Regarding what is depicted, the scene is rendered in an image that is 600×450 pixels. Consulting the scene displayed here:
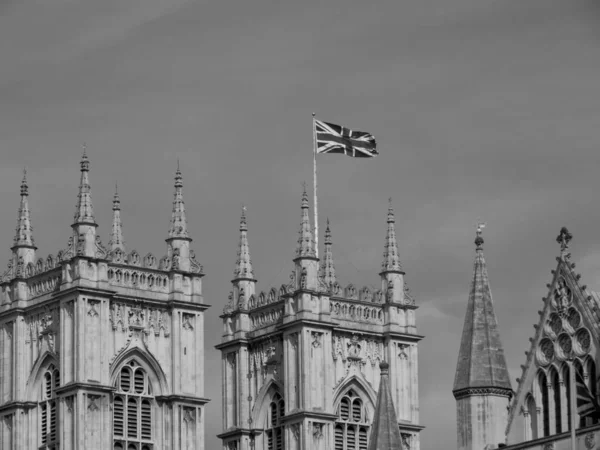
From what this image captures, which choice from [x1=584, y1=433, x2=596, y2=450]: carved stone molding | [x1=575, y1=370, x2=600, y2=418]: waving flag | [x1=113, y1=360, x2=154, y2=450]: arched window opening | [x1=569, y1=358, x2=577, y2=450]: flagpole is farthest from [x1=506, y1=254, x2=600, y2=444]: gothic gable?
[x1=113, y1=360, x2=154, y2=450]: arched window opening

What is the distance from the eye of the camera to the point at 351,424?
111 metres

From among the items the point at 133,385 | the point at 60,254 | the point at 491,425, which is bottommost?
the point at 491,425

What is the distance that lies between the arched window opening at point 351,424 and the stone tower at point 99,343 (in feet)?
25.5

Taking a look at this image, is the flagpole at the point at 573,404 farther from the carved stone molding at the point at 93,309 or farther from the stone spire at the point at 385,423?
the carved stone molding at the point at 93,309

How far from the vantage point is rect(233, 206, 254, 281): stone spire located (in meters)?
113

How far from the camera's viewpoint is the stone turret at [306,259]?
10994cm

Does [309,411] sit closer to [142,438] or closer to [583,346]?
[142,438]

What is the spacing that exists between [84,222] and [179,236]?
6076 mm

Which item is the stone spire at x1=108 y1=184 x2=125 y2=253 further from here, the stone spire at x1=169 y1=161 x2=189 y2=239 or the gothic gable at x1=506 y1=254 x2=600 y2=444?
the gothic gable at x1=506 y1=254 x2=600 y2=444

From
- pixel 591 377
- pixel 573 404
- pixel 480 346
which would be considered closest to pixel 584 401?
pixel 591 377

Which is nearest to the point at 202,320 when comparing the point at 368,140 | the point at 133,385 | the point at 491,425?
the point at 133,385

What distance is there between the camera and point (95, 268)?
340 ft

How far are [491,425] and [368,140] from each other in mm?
35975

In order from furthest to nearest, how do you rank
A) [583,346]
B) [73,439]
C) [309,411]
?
1. [309,411]
2. [73,439]
3. [583,346]
